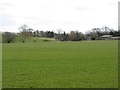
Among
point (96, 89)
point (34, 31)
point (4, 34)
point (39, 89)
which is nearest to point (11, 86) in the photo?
point (39, 89)

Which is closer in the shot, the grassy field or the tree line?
the grassy field

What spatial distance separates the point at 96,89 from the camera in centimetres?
1152

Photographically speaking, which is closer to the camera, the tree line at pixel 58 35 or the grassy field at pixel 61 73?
the grassy field at pixel 61 73

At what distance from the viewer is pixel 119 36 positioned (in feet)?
530

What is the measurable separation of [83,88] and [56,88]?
1153 millimetres

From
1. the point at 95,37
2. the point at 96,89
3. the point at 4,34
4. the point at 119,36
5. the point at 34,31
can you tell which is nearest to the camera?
the point at 96,89

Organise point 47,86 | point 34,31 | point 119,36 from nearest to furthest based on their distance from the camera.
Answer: point 47,86
point 119,36
point 34,31

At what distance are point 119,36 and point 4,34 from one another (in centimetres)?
6562

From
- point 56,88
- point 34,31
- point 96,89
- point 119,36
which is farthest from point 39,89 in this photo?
point 34,31

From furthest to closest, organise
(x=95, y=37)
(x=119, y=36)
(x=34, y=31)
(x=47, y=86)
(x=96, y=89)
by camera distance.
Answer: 1. (x=34, y=31)
2. (x=95, y=37)
3. (x=119, y=36)
4. (x=47, y=86)
5. (x=96, y=89)

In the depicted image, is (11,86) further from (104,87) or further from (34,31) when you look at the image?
(34,31)

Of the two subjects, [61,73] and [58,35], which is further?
[58,35]

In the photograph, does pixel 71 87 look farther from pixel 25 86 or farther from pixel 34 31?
pixel 34 31

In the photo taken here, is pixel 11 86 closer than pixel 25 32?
Yes
